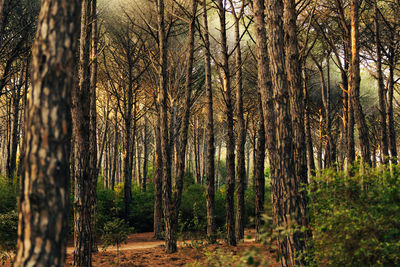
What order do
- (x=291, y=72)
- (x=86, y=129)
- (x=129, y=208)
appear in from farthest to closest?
1. (x=129, y=208)
2. (x=291, y=72)
3. (x=86, y=129)

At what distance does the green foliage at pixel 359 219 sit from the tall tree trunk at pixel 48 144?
3092mm

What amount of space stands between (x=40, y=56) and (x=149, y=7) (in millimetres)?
11163

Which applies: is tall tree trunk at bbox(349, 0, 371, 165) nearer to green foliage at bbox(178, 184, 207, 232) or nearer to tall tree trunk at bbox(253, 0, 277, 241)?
tall tree trunk at bbox(253, 0, 277, 241)

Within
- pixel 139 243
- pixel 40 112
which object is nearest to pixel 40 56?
pixel 40 112

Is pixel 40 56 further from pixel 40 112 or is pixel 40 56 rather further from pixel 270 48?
pixel 270 48

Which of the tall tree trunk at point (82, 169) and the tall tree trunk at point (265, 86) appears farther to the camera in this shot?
the tall tree trunk at point (265, 86)

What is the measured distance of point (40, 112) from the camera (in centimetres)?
290

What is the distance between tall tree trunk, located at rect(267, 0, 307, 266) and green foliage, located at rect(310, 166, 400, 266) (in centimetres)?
51

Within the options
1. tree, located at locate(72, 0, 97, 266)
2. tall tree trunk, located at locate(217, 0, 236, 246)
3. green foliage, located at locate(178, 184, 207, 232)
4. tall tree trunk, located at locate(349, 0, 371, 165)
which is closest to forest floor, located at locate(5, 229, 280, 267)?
tall tree trunk, located at locate(217, 0, 236, 246)

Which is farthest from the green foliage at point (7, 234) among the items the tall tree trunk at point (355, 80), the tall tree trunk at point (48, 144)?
the tall tree trunk at point (355, 80)

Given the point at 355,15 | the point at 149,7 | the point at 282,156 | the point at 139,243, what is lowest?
the point at 139,243

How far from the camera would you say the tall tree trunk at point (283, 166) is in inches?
213

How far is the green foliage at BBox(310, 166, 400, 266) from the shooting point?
13.3 feet

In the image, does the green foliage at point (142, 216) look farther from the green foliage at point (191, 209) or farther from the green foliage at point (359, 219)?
the green foliage at point (359, 219)
